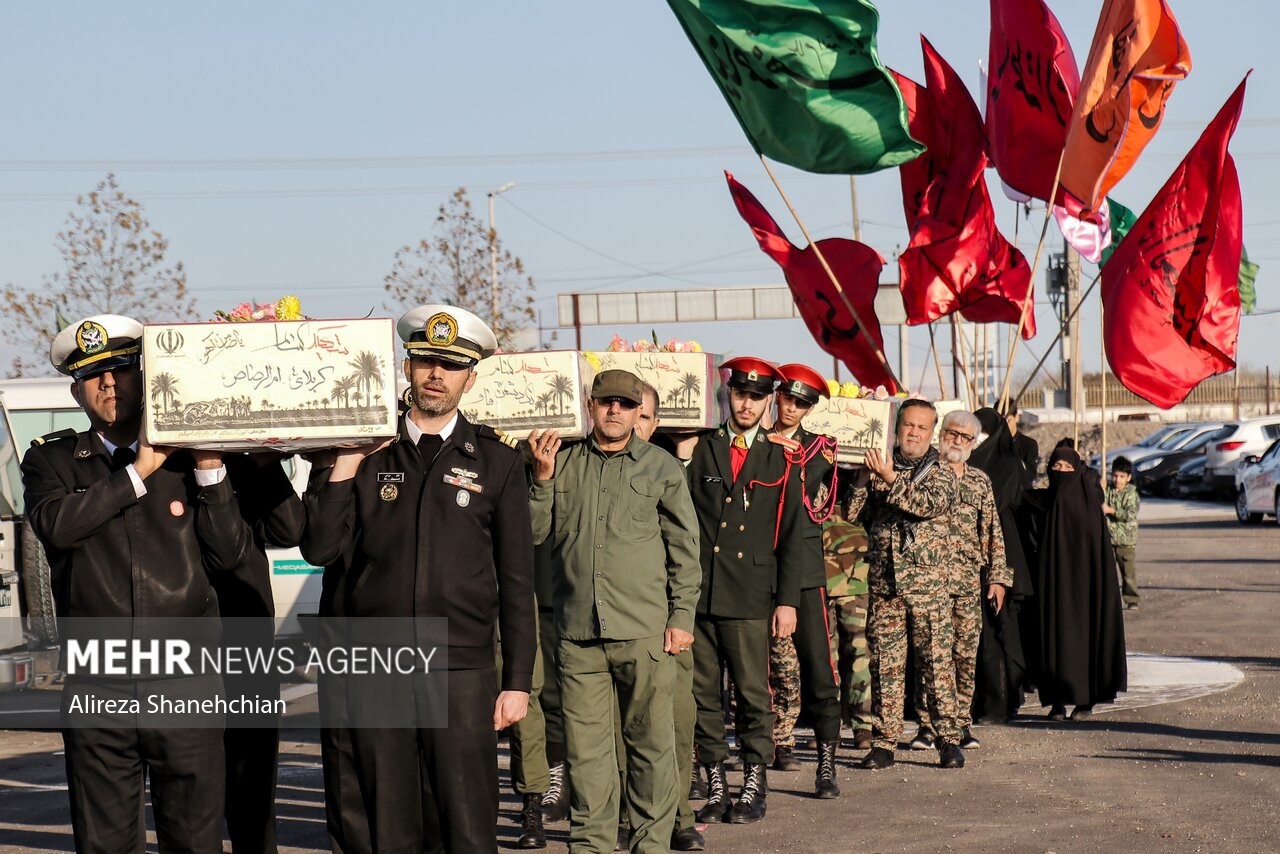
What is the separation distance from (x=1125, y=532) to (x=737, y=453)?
11470 mm

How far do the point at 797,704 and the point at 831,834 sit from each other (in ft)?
5.33

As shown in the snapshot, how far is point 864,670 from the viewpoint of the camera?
10617 mm

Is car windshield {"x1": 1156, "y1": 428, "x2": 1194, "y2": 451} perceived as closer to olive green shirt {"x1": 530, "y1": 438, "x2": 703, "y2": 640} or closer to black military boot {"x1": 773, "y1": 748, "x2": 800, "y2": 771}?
black military boot {"x1": 773, "y1": 748, "x2": 800, "y2": 771}

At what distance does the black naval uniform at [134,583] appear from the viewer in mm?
5523

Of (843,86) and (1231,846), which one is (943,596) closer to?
(1231,846)

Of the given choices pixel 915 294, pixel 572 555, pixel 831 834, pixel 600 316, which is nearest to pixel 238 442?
pixel 572 555

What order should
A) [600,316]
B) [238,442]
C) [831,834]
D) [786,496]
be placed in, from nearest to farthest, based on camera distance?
[238,442] → [831,834] → [786,496] → [600,316]

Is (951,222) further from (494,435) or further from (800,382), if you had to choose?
(494,435)

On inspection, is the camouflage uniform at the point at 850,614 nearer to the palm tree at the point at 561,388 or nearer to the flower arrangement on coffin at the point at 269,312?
the palm tree at the point at 561,388

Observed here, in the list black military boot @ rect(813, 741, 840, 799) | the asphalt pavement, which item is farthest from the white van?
black military boot @ rect(813, 741, 840, 799)

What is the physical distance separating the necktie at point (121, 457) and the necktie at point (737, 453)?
12.9 feet

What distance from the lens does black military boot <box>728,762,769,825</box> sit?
8.53 m

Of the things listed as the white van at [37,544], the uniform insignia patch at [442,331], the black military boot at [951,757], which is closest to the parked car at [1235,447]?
the white van at [37,544]

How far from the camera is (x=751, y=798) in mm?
8633
